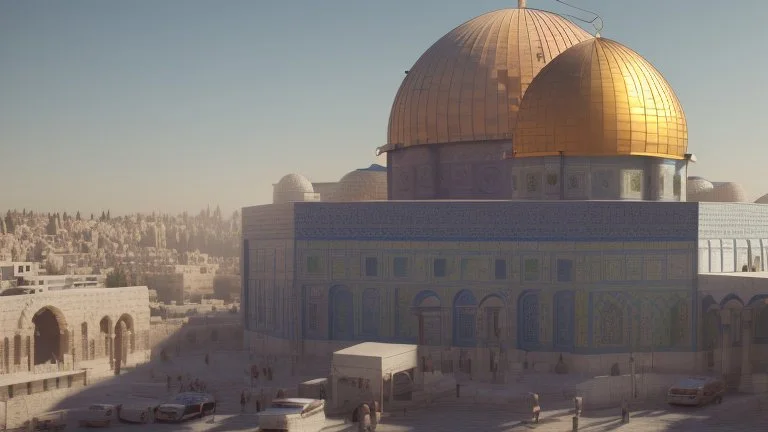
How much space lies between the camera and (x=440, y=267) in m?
30.6

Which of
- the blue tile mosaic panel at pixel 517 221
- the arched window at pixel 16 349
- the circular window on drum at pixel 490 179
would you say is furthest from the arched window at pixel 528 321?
the arched window at pixel 16 349

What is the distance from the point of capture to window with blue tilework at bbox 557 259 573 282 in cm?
2942

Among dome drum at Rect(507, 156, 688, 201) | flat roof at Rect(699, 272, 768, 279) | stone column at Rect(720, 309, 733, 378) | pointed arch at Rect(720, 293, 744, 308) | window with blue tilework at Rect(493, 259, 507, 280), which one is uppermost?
dome drum at Rect(507, 156, 688, 201)

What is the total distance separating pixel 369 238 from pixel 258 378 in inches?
205

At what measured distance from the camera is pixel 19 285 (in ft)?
121

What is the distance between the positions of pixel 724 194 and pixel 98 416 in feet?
93.7

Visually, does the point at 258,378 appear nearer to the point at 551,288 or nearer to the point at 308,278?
the point at 308,278

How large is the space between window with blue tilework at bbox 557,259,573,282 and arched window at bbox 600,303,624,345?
131 centimetres

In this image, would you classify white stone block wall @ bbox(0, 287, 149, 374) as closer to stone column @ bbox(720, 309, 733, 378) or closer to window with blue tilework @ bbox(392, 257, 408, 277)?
window with blue tilework @ bbox(392, 257, 408, 277)

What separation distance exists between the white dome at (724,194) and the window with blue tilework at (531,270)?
15.9 meters

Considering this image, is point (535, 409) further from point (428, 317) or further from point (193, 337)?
point (193, 337)

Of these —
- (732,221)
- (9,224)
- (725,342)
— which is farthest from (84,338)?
(9,224)

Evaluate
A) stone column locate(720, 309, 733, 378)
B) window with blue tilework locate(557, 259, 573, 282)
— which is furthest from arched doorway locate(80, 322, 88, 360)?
stone column locate(720, 309, 733, 378)

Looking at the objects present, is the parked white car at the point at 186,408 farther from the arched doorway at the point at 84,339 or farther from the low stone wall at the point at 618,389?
the arched doorway at the point at 84,339
